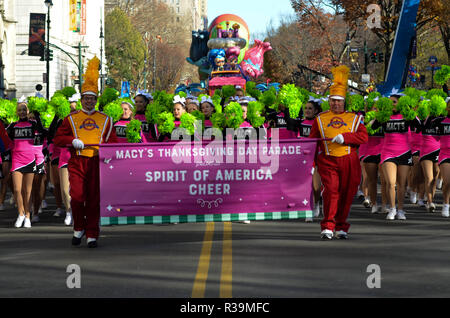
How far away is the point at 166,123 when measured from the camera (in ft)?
47.1

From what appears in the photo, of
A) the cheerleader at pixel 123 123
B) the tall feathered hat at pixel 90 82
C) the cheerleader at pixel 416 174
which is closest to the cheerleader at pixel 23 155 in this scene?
the cheerleader at pixel 123 123

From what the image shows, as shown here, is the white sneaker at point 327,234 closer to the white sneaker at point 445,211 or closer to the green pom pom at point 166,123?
the green pom pom at point 166,123

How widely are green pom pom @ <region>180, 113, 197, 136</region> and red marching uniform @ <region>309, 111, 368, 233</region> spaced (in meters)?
2.46

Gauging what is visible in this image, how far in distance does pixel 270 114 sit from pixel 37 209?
4.44 meters

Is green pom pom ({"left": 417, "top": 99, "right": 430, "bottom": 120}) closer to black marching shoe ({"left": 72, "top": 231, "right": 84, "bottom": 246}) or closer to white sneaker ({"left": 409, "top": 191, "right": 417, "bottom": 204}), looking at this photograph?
white sneaker ({"left": 409, "top": 191, "right": 417, "bottom": 204})

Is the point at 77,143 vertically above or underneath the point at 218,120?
underneath

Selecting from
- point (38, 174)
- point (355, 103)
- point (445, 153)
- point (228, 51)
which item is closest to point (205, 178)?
point (38, 174)

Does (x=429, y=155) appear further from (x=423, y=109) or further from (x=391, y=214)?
(x=391, y=214)

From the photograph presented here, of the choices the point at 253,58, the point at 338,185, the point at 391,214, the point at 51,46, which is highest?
the point at 51,46

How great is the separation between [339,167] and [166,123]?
323 centimetres

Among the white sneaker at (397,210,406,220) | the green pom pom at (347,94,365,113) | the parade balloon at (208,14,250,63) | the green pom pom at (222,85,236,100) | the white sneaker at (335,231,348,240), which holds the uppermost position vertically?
the parade balloon at (208,14,250,63)

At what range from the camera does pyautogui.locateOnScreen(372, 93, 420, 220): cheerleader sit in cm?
1516

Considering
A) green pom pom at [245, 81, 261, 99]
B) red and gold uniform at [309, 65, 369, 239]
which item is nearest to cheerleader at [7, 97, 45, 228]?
red and gold uniform at [309, 65, 369, 239]
